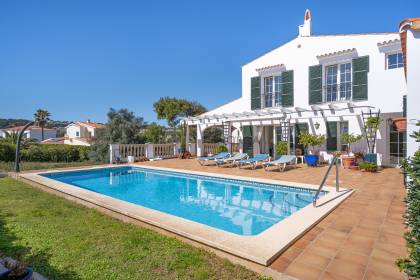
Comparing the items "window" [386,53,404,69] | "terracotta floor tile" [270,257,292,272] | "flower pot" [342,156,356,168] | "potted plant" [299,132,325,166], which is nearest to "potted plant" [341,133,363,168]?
"flower pot" [342,156,356,168]

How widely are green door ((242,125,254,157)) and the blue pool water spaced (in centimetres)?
651

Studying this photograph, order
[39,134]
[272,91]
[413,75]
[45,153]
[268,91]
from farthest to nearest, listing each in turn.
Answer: [39,134], [45,153], [268,91], [272,91], [413,75]

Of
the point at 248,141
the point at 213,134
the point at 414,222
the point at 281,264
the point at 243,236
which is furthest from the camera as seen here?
the point at 213,134

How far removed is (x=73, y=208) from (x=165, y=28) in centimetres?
1359

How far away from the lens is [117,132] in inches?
862

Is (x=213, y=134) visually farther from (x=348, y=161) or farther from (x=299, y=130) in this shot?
(x=348, y=161)

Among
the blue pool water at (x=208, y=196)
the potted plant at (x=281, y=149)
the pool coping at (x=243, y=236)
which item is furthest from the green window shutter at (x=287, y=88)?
the pool coping at (x=243, y=236)

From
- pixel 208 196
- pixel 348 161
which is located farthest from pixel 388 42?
pixel 208 196

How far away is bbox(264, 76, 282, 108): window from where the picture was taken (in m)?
16.4

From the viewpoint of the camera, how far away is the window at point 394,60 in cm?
1202

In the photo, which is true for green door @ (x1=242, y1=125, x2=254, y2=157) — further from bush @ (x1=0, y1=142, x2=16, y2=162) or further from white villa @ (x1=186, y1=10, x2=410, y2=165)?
bush @ (x1=0, y1=142, x2=16, y2=162)

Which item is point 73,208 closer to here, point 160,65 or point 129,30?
point 129,30

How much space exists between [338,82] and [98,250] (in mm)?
14332

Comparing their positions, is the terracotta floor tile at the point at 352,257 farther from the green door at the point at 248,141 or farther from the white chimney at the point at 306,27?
the white chimney at the point at 306,27
